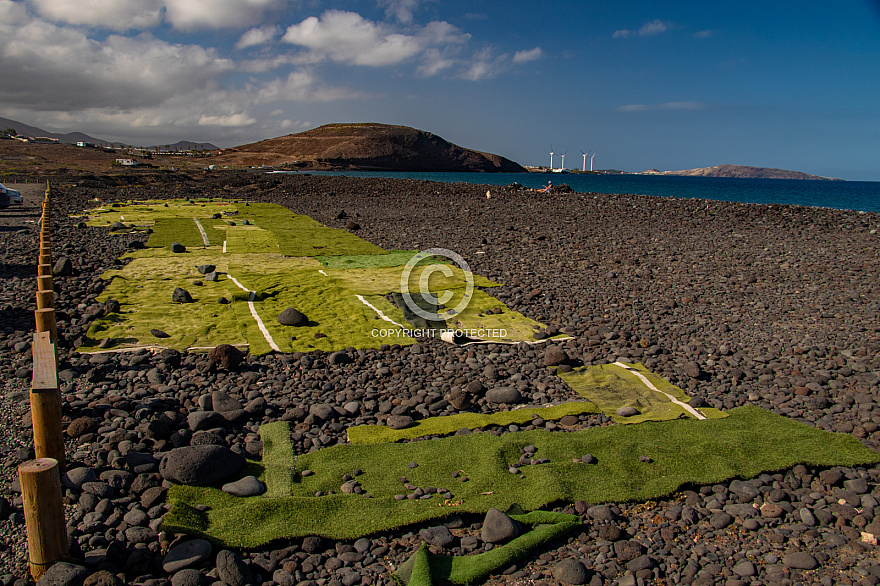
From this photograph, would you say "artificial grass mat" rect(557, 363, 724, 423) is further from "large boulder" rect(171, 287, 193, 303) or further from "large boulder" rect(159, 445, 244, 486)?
"large boulder" rect(171, 287, 193, 303)

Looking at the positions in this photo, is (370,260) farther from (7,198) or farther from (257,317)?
(7,198)

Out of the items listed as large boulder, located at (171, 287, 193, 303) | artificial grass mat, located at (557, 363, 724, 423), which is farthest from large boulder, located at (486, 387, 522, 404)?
large boulder, located at (171, 287, 193, 303)

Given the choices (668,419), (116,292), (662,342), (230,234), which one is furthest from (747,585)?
(230,234)

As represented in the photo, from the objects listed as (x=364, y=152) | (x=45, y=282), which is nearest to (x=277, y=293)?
(x=45, y=282)

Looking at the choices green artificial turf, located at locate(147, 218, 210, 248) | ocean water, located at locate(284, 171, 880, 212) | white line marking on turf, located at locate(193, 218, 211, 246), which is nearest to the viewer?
green artificial turf, located at locate(147, 218, 210, 248)

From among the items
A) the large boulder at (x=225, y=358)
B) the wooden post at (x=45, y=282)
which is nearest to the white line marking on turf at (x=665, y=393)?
the large boulder at (x=225, y=358)

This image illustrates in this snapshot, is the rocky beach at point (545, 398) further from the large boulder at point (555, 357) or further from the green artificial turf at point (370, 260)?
the green artificial turf at point (370, 260)
